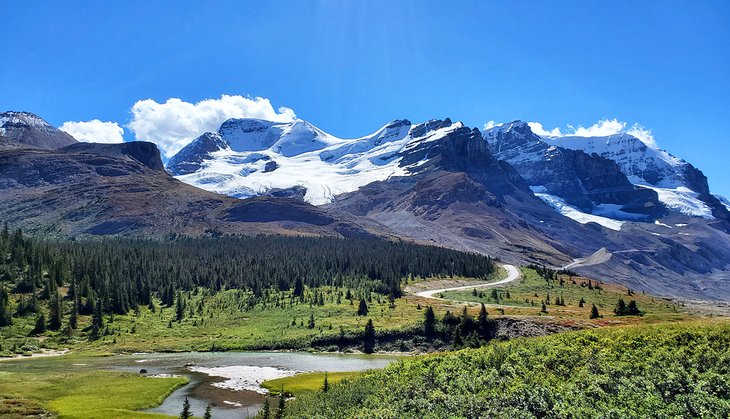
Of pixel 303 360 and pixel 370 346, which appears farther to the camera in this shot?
pixel 370 346

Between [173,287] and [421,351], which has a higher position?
[173,287]

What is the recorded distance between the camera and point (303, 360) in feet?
378

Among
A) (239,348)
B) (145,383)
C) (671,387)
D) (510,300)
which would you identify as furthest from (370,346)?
(671,387)

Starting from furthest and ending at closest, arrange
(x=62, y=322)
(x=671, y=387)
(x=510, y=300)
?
1. (x=510, y=300)
2. (x=62, y=322)
3. (x=671, y=387)

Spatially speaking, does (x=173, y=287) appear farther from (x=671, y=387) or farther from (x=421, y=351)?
(x=671, y=387)

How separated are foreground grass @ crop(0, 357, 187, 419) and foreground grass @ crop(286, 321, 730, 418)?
25984mm

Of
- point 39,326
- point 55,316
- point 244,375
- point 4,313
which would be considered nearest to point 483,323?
point 244,375

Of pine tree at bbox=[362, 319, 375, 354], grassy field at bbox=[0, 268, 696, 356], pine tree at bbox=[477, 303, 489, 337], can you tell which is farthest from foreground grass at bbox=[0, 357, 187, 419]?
pine tree at bbox=[477, 303, 489, 337]

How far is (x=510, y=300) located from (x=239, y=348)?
99532mm

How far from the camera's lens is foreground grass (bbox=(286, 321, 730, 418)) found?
4006cm

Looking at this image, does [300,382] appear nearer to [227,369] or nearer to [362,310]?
[227,369]

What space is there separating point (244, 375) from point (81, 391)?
88.2 ft

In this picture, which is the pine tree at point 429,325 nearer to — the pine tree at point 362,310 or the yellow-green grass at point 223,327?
the yellow-green grass at point 223,327

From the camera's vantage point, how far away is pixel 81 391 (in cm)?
7625
